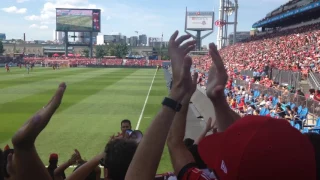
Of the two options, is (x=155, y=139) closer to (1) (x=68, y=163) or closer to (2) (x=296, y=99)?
(1) (x=68, y=163)

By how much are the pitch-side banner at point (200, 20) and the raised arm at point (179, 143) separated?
9743 centimetres

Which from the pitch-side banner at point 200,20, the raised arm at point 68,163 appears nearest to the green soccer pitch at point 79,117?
the raised arm at point 68,163

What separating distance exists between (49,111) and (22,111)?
18.1 meters

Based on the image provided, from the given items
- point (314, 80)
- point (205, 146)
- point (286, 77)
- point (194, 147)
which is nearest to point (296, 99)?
point (314, 80)

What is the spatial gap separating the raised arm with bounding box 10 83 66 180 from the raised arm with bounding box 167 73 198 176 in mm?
725

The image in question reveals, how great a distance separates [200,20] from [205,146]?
9874cm

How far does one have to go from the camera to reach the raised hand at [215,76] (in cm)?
248

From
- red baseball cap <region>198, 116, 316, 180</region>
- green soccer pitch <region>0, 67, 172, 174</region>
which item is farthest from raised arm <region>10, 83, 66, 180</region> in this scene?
green soccer pitch <region>0, 67, 172, 174</region>

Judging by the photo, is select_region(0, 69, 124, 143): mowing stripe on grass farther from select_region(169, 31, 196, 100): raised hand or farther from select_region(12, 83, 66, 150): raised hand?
select_region(169, 31, 196, 100): raised hand

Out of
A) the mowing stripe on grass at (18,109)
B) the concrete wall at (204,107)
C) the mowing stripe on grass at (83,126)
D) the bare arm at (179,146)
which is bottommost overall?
the mowing stripe on grass at (83,126)

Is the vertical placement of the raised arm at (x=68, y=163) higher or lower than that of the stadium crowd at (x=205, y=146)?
lower

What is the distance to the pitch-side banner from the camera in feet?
321

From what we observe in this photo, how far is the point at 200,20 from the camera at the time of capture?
98188 mm

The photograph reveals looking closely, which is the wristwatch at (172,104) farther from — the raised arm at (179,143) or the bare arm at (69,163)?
the bare arm at (69,163)
